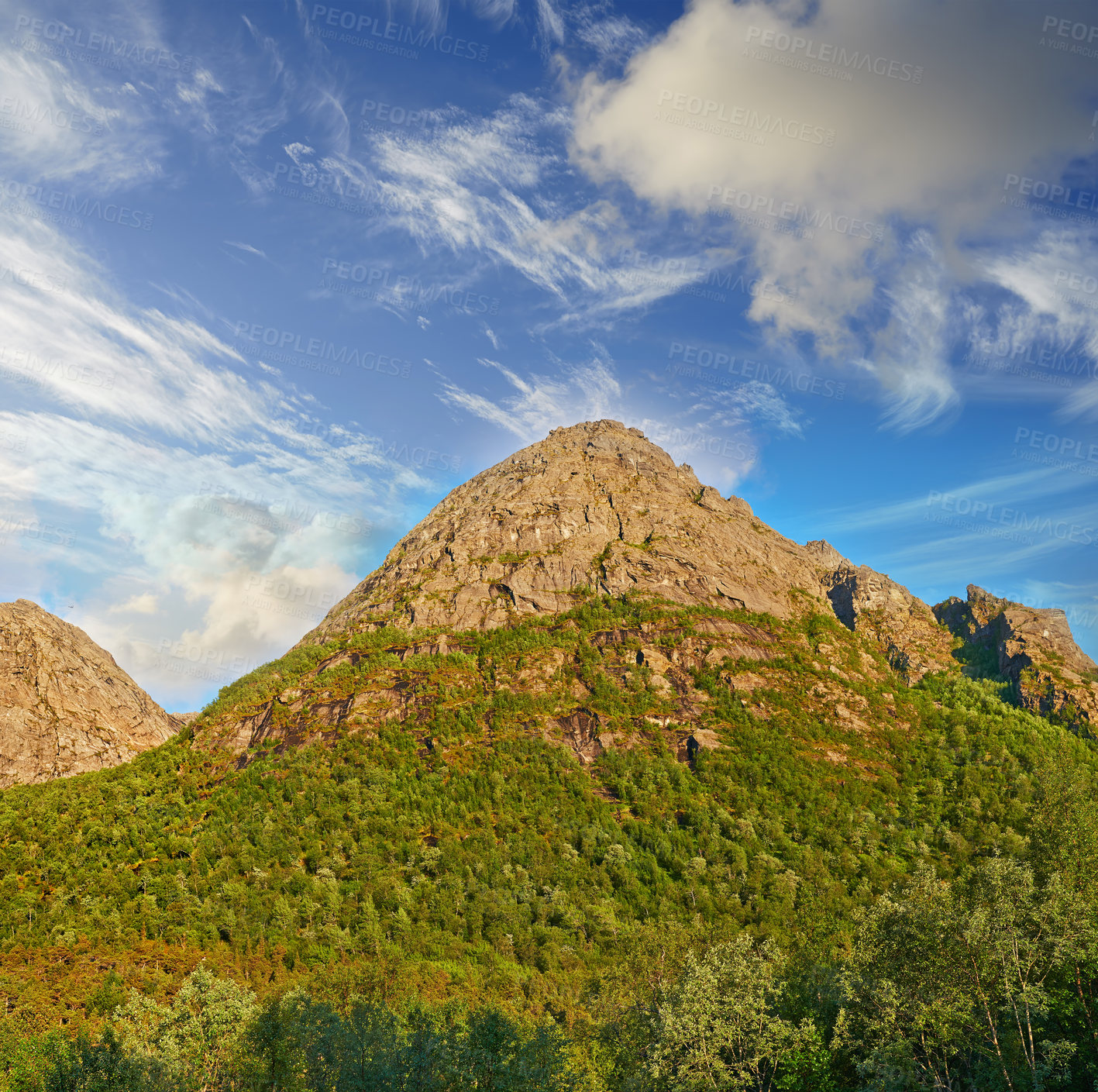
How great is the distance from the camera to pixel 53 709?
170250 mm

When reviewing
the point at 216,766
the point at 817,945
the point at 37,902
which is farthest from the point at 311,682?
the point at 817,945

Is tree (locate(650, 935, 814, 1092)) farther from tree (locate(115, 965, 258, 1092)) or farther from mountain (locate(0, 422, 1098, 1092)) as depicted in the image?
tree (locate(115, 965, 258, 1092))

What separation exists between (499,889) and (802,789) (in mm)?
71913

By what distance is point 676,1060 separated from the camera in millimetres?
46125

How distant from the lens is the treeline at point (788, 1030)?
39.7 meters

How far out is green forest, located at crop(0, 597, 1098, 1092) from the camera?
142 feet

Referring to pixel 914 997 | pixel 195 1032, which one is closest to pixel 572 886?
pixel 195 1032

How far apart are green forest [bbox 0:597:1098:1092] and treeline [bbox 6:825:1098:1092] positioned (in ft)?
1.00

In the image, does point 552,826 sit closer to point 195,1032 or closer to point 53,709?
point 195,1032

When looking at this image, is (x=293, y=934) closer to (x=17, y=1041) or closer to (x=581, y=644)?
(x=17, y=1041)

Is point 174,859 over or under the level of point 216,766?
under

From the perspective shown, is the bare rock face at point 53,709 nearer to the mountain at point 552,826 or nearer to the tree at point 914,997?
the mountain at point 552,826

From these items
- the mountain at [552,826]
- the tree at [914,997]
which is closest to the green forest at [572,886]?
the tree at [914,997]

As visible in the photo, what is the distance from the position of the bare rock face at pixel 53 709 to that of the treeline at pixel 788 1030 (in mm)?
126755
